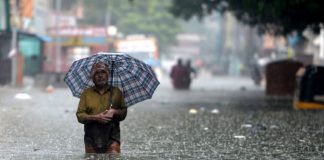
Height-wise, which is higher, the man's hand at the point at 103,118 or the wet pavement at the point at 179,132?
the man's hand at the point at 103,118

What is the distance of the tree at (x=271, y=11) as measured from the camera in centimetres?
2264

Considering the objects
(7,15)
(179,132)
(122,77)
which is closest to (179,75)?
(7,15)

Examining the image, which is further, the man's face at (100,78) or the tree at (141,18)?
the tree at (141,18)

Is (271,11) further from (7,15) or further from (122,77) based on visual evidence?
(7,15)

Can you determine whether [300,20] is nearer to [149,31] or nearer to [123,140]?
[123,140]

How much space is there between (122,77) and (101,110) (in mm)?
685

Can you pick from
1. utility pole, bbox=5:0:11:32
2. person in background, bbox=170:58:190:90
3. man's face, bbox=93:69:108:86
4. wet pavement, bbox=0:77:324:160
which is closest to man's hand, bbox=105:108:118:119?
man's face, bbox=93:69:108:86

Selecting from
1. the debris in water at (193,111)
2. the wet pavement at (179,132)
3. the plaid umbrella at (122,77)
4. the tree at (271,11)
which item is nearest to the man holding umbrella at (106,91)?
the plaid umbrella at (122,77)

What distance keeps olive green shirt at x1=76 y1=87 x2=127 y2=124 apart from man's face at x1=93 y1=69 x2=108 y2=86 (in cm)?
12

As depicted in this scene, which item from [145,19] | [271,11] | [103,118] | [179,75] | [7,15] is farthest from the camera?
[145,19]

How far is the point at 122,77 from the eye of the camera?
394 inches

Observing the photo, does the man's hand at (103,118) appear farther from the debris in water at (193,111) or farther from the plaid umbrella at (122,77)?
the debris in water at (193,111)

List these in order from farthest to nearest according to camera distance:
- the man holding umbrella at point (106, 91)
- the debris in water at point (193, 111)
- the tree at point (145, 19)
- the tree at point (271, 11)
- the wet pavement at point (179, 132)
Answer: the tree at point (145, 19) < the tree at point (271, 11) < the debris in water at point (193, 111) < the wet pavement at point (179, 132) < the man holding umbrella at point (106, 91)

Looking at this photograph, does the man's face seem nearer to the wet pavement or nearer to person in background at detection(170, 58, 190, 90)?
the wet pavement
